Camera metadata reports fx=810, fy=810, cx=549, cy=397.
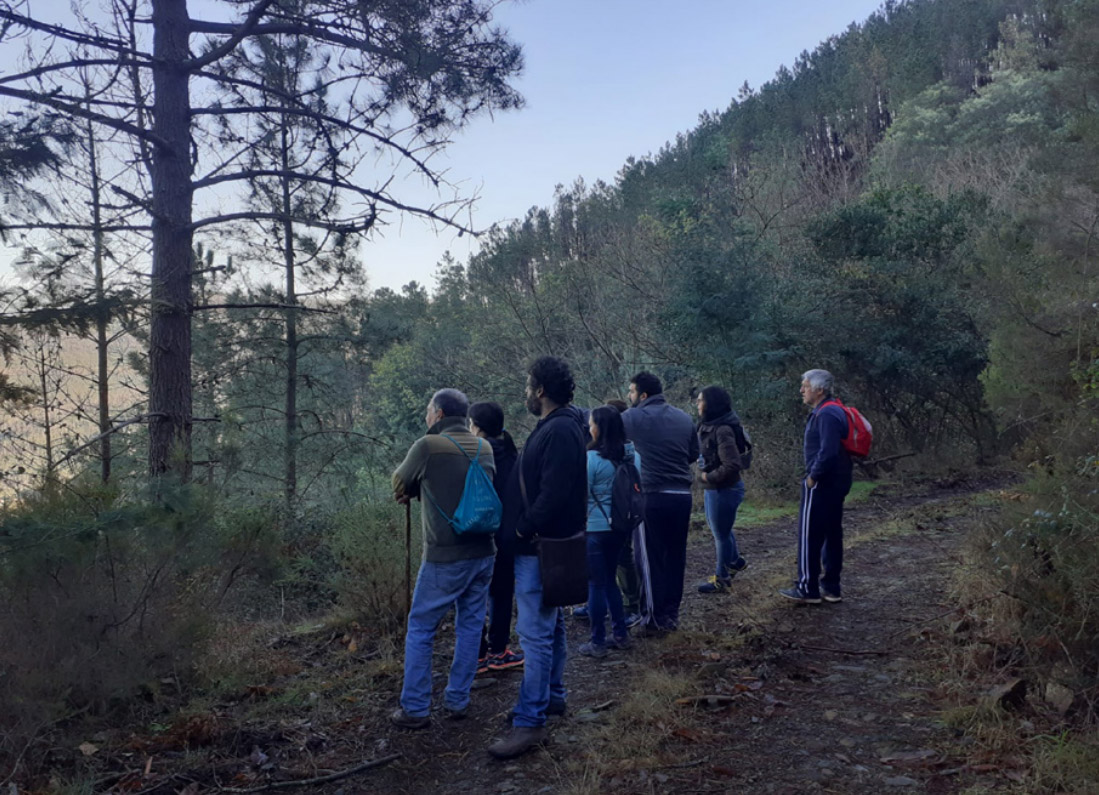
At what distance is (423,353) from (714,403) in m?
19.1

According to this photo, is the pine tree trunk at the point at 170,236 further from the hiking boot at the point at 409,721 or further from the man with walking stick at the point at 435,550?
the hiking boot at the point at 409,721

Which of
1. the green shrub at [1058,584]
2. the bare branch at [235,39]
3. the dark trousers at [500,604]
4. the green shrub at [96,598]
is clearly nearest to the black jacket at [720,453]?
the dark trousers at [500,604]

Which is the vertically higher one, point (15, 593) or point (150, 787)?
point (15, 593)

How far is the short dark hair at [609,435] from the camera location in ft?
18.6

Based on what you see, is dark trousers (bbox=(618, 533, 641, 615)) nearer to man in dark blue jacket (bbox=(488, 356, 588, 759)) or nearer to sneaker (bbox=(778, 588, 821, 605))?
sneaker (bbox=(778, 588, 821, 605))

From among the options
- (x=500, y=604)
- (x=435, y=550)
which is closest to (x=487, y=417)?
(x=435, y=550)

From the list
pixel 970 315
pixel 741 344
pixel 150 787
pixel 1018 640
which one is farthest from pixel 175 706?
pixel 970 315

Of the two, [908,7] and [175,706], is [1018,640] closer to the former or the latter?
[175,706]

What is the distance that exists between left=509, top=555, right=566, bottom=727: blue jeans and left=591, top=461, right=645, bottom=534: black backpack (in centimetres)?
124

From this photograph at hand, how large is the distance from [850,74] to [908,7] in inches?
296

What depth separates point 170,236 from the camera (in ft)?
25.5

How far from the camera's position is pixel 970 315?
16750 mm

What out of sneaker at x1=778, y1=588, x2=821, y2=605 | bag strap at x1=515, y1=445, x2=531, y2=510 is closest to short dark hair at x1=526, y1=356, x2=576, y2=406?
bag strap at x1=515, y1=445, x2=531, y2=510

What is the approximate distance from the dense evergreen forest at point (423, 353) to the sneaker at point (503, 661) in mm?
1234
